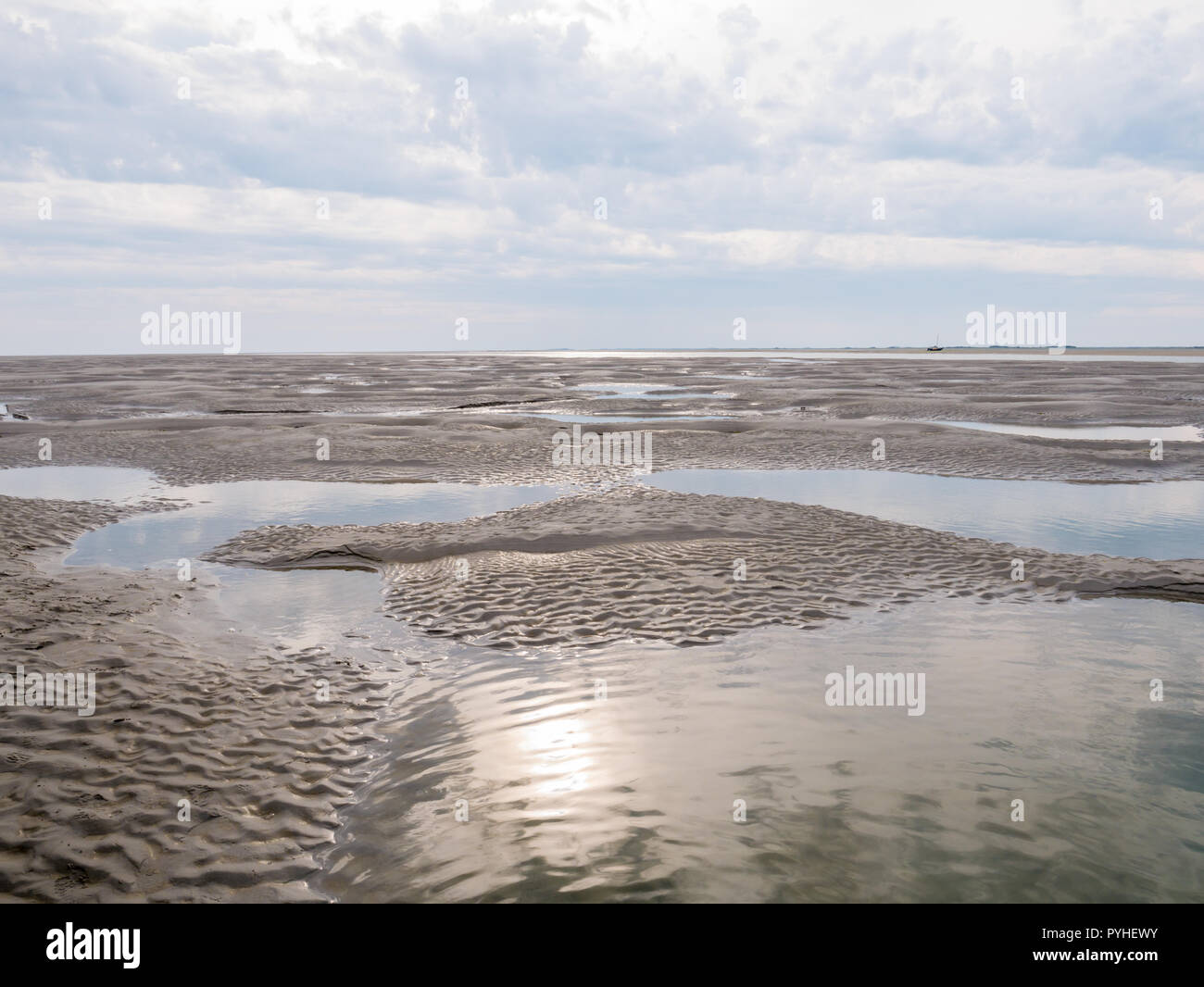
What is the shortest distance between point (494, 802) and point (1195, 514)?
16.6 m

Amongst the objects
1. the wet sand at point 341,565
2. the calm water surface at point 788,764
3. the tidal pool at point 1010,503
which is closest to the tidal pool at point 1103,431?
the wet sand at point 341,565

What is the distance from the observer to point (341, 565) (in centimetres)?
1304

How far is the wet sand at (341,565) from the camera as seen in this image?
5754 millimetres

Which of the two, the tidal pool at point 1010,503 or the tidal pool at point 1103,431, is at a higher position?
the tidal pool at point 1103,431

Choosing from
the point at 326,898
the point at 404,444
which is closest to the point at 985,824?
the point at 326,898

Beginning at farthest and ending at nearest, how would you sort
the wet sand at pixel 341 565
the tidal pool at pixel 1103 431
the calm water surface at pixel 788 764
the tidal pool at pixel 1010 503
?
the tidal pool at pixel 1103 431 < the tidal pool at pixel 1010 503 < the wet sand at pixel 341 565 < the calm water surface at pixel 788 764

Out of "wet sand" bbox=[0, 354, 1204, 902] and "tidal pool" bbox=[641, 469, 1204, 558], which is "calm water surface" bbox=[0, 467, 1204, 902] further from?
"tidal pool" bbox=[641, 469, 1204, 558]

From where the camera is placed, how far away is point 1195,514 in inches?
651

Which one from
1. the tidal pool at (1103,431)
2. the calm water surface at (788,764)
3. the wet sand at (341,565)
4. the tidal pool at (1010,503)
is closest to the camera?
the calm water surface at (788,764)

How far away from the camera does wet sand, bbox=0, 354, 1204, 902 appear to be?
5.75 metres

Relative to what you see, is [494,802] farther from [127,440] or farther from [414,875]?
[127,440]

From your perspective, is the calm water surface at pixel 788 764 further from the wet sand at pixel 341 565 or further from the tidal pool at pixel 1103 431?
the tidal pool at pixel 1103 431

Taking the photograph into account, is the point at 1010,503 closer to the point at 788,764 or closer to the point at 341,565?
the point at 788,764
